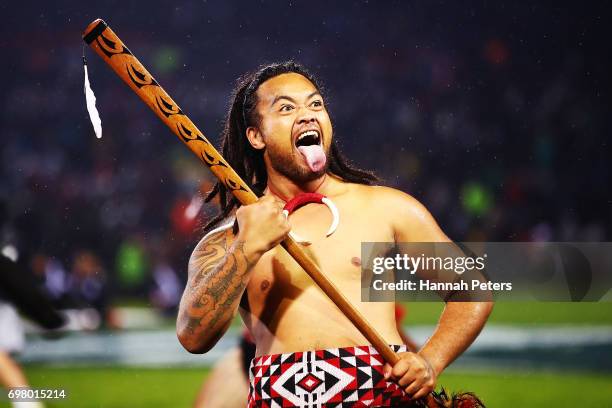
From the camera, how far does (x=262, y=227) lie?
243 centimetres

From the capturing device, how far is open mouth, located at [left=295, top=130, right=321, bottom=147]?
108 inches

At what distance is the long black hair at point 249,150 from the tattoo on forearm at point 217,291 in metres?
0.40

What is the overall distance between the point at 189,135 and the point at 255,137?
33 cm

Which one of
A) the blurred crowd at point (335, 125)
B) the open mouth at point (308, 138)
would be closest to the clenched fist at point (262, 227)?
the open mouth at point (308, 138)

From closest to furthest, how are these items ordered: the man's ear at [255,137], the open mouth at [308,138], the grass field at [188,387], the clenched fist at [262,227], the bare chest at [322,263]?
the clenched fist at [262,227], the bare chest at [322,263], the open mouth at [308,138], the man's ear at [255,137], the grass field at [188,387]

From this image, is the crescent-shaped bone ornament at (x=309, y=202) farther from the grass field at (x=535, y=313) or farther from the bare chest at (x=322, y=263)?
the grass field at (x=535, y=313)

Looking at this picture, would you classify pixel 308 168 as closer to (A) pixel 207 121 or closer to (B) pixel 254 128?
(B) pixel 254 128

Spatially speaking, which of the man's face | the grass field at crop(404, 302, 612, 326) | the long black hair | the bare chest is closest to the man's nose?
the man's face

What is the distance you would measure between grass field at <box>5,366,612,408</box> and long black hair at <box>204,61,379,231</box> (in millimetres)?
2966

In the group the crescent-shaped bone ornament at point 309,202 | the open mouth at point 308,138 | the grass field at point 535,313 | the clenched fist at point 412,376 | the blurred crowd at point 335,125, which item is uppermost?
the blurred crowd at point 335,125

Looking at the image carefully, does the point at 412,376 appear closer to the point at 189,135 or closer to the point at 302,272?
the point at 302,272

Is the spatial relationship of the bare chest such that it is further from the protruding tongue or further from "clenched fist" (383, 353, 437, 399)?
"clenched fist" (383, 353, 437, 399)

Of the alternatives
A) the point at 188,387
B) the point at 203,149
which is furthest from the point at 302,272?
the point at 188,387

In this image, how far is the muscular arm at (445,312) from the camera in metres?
2.64
